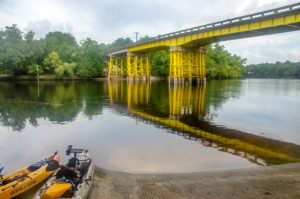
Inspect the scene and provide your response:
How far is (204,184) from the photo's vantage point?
7.17m

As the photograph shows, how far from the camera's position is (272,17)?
110 ft

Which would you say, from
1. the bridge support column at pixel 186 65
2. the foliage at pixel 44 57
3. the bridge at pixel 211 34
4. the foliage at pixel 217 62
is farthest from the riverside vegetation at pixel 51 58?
the bridge support column at pixel 186 65

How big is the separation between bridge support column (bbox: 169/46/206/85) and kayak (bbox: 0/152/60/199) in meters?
47.3

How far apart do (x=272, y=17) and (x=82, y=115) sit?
32.4 m

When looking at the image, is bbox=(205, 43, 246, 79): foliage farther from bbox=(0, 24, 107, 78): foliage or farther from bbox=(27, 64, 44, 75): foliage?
bbox=(27, 64, 44, 75): foliage

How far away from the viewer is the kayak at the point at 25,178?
20.8ft

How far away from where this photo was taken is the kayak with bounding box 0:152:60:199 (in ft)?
20.8

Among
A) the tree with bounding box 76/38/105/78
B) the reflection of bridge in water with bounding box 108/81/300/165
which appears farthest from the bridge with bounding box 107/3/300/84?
the reflection of bridge in water with bounding box 108/81/300/165

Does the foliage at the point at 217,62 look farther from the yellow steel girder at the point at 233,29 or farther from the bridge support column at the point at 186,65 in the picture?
the yellow steel girder at the point at 233,29

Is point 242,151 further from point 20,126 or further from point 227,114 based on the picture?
point 20,126

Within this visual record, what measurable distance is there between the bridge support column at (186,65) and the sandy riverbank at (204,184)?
46.3 metres

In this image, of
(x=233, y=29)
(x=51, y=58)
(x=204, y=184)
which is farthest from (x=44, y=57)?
(x=204, y=184)

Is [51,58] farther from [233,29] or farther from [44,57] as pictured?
[233,29]

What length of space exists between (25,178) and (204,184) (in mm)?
5871
